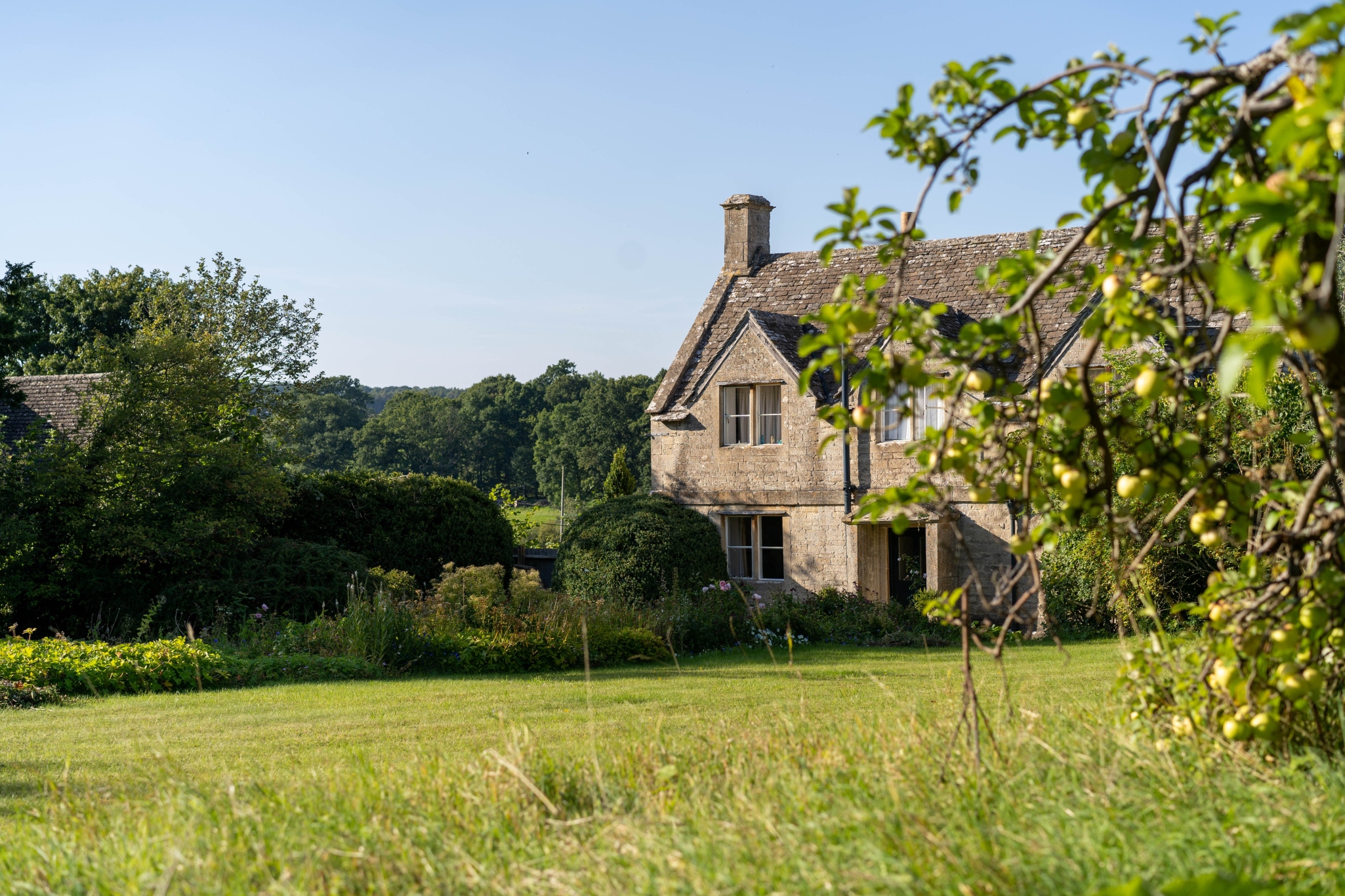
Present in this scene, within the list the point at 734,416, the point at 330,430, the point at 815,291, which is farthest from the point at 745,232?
the point at 330,430

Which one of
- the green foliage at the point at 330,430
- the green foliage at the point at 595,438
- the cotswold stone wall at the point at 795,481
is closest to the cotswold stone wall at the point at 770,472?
the cotswold stone wall at the point at 795,481

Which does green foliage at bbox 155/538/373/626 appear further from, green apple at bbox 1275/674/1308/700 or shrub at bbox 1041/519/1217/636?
green apple at bbox 1275/674/1308/700

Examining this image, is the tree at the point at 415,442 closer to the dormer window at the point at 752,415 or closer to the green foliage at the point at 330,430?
the green foliage at the point at 330,430

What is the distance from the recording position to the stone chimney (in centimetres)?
2264

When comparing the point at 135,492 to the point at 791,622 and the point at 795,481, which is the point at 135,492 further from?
the point at 795,481

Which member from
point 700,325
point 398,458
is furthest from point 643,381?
point 700,325

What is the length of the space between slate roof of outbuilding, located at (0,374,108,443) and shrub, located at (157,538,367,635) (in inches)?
297

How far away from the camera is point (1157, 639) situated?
4.13m

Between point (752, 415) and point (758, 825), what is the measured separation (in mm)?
17105

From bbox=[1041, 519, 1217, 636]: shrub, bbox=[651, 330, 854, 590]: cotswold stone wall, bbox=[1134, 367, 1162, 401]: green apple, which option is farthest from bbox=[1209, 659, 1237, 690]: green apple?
bbox=[651, 330, 854, 590]: cotswold stone wall

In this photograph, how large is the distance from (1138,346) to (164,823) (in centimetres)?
1487

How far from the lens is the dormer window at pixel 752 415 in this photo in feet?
66.5

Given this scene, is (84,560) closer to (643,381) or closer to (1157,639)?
(1157,639)

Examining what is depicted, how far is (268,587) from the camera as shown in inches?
603
